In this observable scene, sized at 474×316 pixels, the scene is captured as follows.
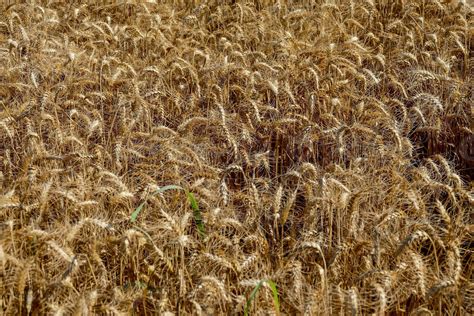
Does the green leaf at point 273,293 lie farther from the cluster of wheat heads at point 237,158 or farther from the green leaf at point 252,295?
the cluster of wheat heads at point 237,158

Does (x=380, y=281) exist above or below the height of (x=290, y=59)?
below

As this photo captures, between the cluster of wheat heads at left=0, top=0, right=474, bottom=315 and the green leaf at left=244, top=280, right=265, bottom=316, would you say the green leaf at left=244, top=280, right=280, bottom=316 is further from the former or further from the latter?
the cluster of wheat heads at left=0, top=0, right=474, bottom=315

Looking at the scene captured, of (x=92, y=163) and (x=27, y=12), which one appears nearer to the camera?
(x=92, y=163)

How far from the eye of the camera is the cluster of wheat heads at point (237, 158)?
2.69 meters

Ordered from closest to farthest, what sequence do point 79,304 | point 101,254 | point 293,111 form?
point 79,304 < point 101,254 < point 293,111

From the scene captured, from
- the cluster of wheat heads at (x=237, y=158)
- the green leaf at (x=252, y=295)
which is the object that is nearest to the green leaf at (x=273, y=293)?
the green leaf at (x=252, y=295)

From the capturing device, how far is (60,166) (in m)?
3.60

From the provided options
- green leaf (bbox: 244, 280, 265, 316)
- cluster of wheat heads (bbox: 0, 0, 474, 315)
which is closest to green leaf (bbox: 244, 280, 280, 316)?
green leaf (bbox: 244, 280, 265, 316)

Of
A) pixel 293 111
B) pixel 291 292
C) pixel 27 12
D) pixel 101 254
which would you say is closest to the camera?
pixel 291 292

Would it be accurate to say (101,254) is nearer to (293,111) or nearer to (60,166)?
(60,166)

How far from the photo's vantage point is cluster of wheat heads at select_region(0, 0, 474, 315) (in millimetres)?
2688

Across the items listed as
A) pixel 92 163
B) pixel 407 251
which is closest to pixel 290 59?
pixel 92 163

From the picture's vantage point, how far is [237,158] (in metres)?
3.67

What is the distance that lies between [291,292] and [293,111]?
173 centimetres
